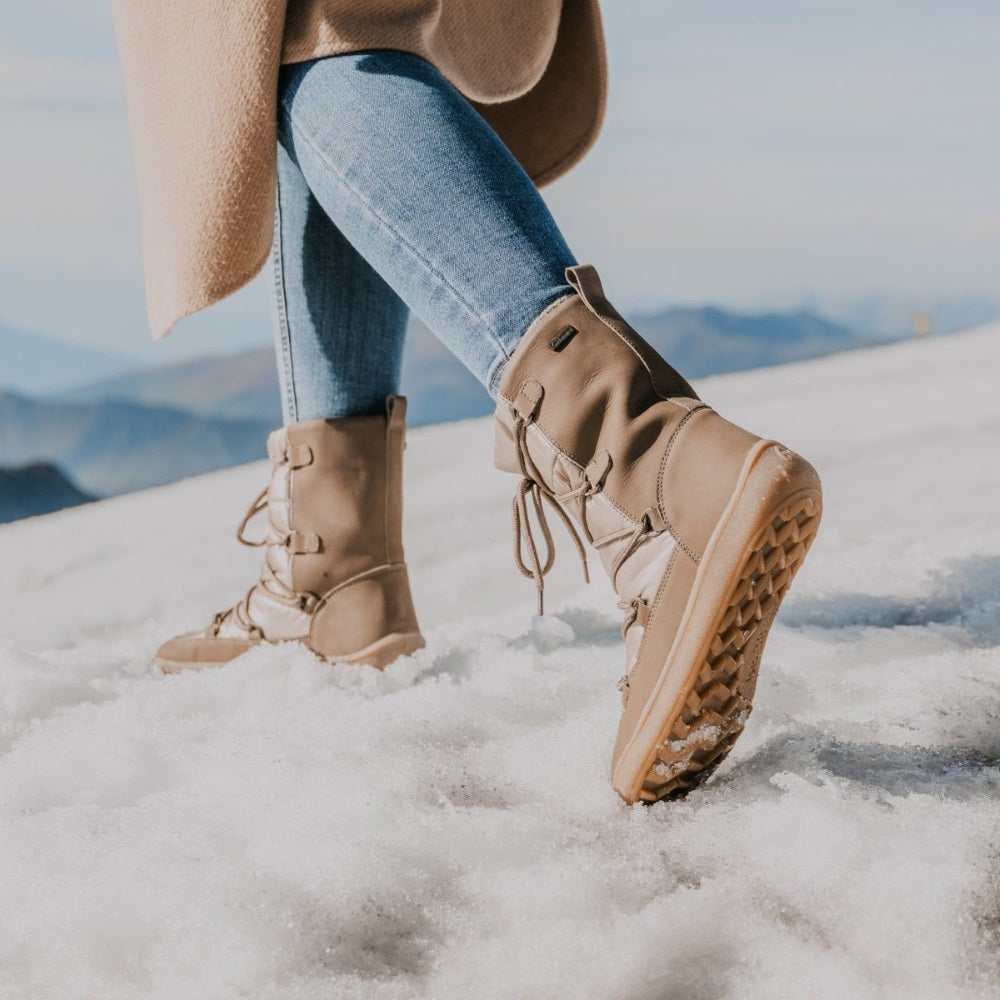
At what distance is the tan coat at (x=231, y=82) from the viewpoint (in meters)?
0.87

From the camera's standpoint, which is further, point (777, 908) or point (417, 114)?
point (417, 114)

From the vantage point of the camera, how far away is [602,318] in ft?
2.64

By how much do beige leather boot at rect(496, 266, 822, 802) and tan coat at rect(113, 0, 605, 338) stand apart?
0.92ft

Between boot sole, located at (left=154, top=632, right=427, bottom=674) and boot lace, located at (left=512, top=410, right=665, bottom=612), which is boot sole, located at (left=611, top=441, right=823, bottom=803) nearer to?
boot lace, located at (left=512, top=410, right=665, bottom=612)

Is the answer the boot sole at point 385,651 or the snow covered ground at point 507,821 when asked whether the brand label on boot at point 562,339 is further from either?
the boot sole at point 385,651

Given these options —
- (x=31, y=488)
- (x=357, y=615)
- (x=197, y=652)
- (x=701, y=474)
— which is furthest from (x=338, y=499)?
(x=31, y=488)

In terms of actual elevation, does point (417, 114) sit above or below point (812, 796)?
above

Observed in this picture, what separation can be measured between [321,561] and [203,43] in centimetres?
51

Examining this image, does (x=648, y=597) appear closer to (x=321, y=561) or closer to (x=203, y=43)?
(x=321, y=561)

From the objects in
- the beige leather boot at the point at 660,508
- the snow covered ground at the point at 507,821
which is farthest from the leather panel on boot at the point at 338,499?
the beige leather boot at the point at 660,508

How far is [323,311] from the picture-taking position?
3.81 feet

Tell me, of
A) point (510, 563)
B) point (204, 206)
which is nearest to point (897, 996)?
point (204, 206)

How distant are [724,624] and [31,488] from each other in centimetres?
411

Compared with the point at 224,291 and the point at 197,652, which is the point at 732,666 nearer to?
the point at 224,291
